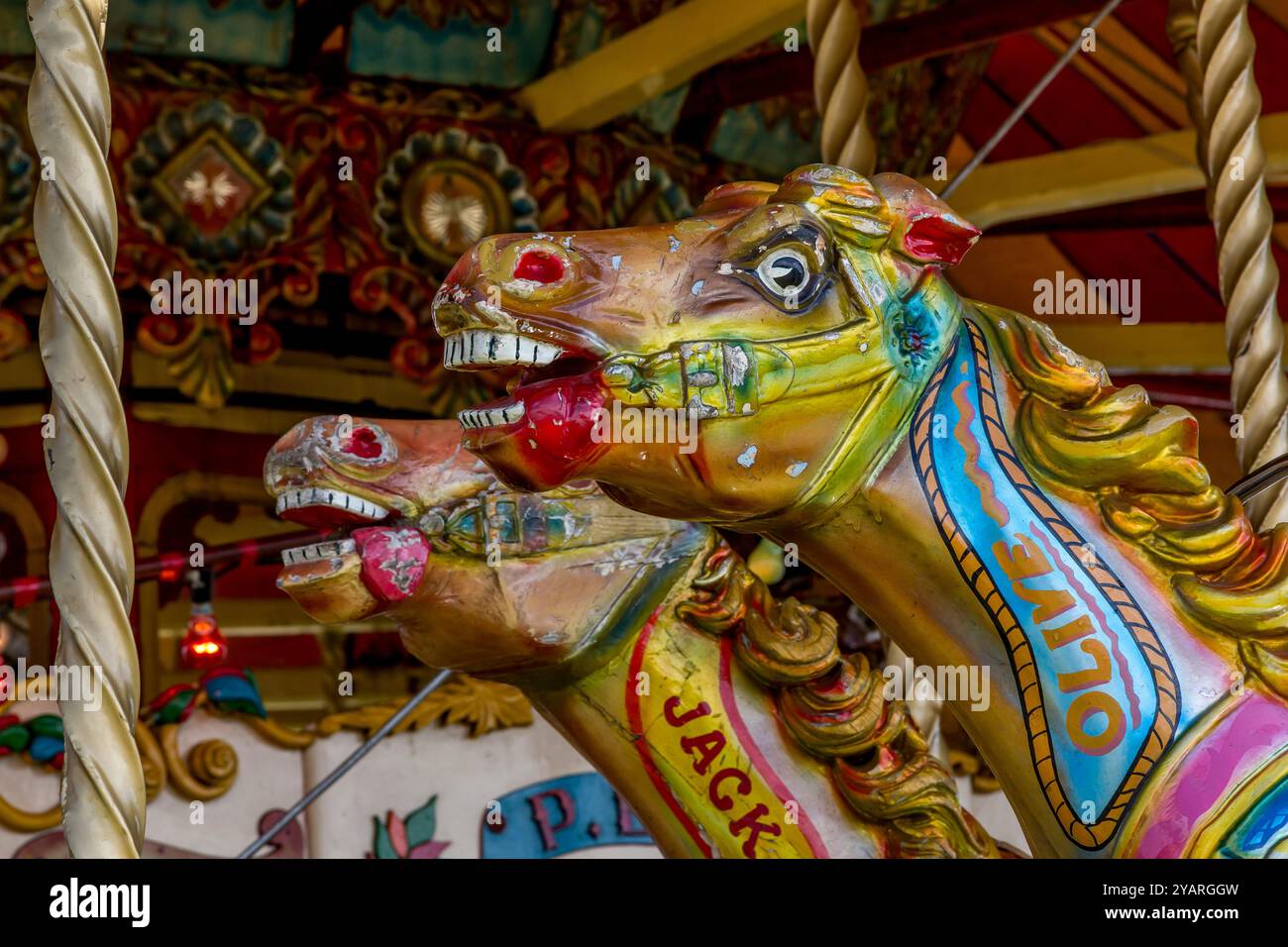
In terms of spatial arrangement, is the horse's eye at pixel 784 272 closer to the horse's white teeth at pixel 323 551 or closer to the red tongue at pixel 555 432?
the red tongue at pixel 555 432

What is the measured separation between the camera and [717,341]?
1.08 metres

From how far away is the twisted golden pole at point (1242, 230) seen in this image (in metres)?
1.73

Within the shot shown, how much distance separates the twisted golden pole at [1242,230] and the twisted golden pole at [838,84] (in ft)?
1.12

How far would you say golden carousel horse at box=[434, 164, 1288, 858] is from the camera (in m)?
1.07

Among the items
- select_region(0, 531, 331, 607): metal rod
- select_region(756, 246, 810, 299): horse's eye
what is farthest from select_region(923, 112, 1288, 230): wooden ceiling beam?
select_region(756, 246, 810, 299): horse's eye

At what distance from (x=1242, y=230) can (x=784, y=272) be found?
86cm

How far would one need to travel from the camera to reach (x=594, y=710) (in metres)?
1.38

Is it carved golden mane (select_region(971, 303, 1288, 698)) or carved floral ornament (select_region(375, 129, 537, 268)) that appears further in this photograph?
carved floral ornament (select_region(375, 129, 537, 268))

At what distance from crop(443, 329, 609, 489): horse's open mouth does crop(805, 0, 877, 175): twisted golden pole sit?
90 cm

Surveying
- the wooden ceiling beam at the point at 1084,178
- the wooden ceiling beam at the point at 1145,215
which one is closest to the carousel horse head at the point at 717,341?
the wooden ceiling beam at the point at 1084,178

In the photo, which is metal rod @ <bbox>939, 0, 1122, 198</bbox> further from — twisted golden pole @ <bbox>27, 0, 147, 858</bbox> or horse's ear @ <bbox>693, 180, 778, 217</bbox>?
twisted golden pole @ <bbox>27, 0, 147, 858</bbox>

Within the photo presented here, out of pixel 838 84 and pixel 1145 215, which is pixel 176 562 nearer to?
pixel 838 84
